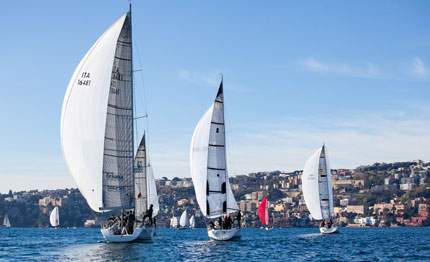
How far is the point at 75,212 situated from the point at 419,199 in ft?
293

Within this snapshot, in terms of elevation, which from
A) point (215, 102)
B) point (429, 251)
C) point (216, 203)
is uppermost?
point (215, 102)

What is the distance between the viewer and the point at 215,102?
48688 mm

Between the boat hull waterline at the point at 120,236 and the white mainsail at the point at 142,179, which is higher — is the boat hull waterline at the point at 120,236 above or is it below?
below

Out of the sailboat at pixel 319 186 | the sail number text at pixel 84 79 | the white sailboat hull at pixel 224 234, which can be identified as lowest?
the white sailboat hull at pixel 224 234

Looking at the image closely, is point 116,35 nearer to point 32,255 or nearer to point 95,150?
point 95,150

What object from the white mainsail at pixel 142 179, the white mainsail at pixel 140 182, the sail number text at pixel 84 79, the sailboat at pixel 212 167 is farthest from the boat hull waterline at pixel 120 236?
the white mainsail at pixel 140 182

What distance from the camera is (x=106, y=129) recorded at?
3888cm

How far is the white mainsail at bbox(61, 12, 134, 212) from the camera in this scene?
37812 millimetres

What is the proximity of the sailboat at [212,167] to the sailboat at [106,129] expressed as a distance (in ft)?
24.9

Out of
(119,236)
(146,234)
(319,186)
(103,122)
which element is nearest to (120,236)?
(119,236)

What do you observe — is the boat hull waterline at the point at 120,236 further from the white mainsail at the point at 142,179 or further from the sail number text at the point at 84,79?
the white mainsail at the point at 142,179

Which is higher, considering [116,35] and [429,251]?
[116,35]

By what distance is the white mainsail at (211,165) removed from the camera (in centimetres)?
4791

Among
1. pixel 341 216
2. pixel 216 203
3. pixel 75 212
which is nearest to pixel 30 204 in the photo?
pixel 75 212
